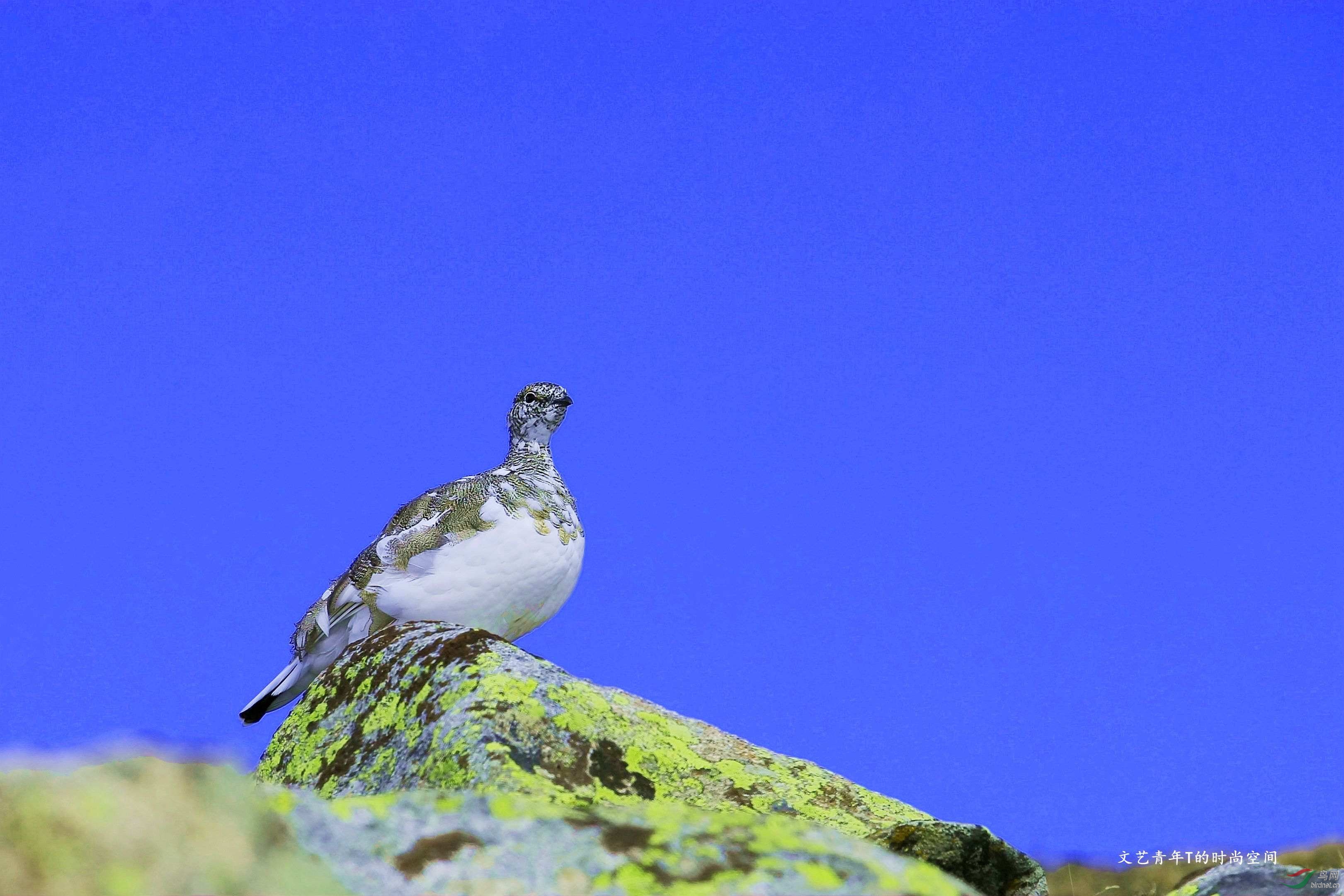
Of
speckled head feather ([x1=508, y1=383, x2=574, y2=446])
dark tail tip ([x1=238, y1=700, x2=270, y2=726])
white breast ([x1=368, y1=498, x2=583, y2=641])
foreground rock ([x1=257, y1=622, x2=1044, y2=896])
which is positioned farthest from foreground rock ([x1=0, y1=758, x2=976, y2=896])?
speckled head feather ([x1=508, y1=383, x2=574, y2=446])

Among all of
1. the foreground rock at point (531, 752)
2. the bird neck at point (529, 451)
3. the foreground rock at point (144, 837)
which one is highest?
the bird neck at point (529, 451)

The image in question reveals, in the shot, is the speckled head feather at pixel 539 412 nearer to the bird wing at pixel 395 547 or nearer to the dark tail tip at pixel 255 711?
the bird wing at pixel 395 547

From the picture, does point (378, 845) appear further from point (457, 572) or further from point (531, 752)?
point (457, 572)

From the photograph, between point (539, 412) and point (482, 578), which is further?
point (539, 412)

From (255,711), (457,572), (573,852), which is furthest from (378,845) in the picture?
(255,711)

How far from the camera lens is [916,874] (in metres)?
3.18

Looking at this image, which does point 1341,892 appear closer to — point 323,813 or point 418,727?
point 418,727

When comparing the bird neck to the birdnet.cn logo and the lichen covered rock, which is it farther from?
the lichen covered rock

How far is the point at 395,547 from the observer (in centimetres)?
919

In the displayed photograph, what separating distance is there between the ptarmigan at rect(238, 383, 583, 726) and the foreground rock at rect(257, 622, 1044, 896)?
199 cm

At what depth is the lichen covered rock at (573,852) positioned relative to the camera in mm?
3094

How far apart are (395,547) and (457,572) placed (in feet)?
1.65

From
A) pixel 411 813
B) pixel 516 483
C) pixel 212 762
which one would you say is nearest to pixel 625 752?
pixel 411 813

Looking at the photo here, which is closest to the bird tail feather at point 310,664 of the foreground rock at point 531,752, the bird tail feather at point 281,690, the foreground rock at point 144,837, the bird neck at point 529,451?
the bird tail feather at point 281,690
